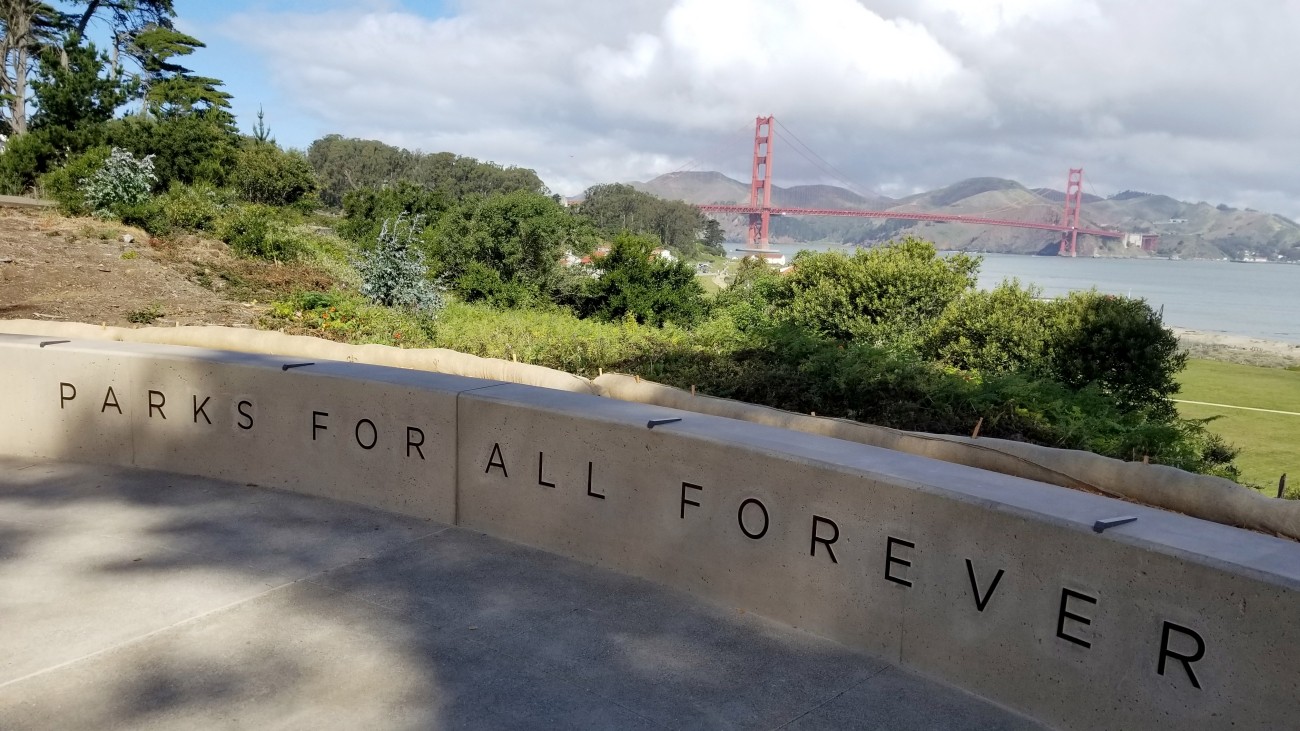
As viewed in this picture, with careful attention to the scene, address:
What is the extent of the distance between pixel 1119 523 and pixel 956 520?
0.58 meters

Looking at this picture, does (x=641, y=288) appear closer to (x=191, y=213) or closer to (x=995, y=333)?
(x=191, y=213)

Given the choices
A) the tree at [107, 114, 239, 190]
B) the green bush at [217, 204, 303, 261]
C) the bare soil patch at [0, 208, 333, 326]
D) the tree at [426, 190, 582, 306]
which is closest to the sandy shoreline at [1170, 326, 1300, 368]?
the tree at [426, 190, 582, 306]

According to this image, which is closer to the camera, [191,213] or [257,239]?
[257,239]

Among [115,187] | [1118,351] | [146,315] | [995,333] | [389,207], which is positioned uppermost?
[389,207]

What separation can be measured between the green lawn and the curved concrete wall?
25.4 feet

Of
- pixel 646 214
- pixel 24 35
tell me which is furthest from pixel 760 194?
pixel 24 35

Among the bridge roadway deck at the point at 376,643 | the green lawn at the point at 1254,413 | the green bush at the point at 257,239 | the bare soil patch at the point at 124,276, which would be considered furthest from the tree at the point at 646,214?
the bridge roadway deck at the point at 376,643

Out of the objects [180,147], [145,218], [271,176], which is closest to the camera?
[145,218]

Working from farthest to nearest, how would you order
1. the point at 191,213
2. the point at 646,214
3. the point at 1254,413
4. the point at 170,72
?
the point at 646,214 < the point at 170,72 < the point at 1254,413 < the point at 191,213

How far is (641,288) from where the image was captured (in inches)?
1107

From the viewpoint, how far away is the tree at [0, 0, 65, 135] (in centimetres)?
5306

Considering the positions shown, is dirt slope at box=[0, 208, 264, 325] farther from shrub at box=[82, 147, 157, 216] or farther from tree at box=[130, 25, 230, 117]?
tree at box=[130, 25, 230, 117]

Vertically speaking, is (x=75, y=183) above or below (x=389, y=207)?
below

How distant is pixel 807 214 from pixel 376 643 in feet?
236
